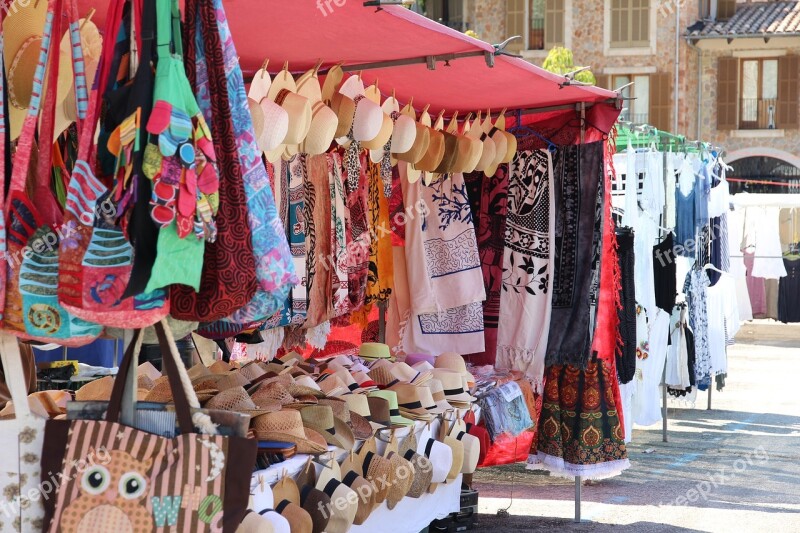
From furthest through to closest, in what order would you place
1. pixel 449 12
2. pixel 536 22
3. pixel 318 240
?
pixel 449 12
pixel 536 22
pixel 318 240

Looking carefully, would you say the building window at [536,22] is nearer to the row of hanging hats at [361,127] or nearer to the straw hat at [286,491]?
the row of hanging hats at [361,127]

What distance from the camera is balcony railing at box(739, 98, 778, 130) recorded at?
84.6 feet

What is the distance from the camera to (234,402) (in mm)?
3262

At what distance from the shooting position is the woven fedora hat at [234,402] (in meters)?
3.23

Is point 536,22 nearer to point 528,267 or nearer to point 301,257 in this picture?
point 528,267

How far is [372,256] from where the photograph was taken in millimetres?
5309

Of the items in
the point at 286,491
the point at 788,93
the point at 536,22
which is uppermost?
the point at 536,22

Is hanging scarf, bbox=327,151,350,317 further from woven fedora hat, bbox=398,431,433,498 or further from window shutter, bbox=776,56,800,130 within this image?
window shutter, bbox=776,56,800,130

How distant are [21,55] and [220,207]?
27.0 inches

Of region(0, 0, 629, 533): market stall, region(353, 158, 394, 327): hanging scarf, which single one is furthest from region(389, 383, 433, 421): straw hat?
region(353, 158, 394, 327): hanging scarf

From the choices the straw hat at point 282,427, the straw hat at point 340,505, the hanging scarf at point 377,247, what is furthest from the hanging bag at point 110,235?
the hanging scarf at point 377,247

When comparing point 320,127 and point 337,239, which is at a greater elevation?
point 320,127

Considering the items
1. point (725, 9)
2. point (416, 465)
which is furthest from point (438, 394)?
point (725, 9)

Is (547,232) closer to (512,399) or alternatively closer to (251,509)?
(512,399)
